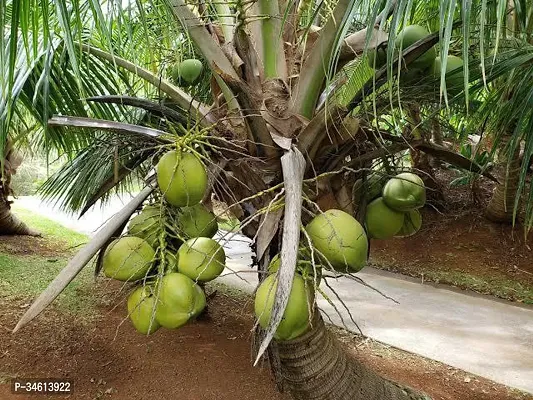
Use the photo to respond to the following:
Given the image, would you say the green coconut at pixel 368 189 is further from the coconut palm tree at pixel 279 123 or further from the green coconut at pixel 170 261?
the green coconut at pixel 170 261

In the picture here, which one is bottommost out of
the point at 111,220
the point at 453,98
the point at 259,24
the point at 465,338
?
the point at 465,338

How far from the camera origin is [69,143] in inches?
113

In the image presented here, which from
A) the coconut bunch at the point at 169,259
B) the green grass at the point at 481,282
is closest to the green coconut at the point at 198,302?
the coconut bunch at the point at 169,259

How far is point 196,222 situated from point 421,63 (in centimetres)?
93

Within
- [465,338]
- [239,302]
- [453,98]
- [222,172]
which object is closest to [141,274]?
[222,172]

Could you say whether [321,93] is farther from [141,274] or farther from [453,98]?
[141,274]

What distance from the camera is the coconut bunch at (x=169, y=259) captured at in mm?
1394

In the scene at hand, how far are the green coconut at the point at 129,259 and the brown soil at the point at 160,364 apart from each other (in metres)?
0.96

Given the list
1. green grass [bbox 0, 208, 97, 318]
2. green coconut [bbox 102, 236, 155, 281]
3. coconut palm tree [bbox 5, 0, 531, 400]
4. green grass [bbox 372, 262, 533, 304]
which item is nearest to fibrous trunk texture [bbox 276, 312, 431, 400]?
coconut palm tree [bbox 5, 0, 531, 400]

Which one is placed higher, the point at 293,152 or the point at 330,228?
the point at 293,152

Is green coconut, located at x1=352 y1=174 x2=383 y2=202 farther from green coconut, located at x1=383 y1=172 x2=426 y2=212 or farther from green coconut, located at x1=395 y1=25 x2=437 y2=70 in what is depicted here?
green coconut, located at x1=395 y1=25 x2=437 y2=70

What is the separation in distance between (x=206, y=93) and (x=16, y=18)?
166 centimetres

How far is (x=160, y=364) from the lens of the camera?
8.65 feet

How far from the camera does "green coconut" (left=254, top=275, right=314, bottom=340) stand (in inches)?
45.6
